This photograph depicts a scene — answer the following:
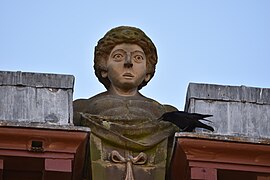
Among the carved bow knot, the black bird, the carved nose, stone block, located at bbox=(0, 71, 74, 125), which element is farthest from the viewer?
the carved nose

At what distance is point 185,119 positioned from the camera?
22.3m

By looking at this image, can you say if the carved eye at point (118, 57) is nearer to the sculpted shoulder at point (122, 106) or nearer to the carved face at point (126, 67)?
the carved face at point (126, 67)

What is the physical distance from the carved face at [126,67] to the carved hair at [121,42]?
0.08m

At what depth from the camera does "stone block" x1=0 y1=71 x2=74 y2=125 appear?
2167cm

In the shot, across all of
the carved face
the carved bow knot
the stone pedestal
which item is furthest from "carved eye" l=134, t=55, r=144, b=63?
the carved bow knot

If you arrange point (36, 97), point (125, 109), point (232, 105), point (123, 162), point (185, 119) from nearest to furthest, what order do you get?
point (36, 97), point (123, 162), point (185, 119), point (232, 105), point (125, 109)

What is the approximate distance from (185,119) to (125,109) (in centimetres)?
108

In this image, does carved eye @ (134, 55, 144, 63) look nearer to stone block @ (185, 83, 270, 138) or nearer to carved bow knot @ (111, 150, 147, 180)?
stone block @ (185, 83, 270, 138)

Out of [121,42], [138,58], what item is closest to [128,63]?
[138,58]

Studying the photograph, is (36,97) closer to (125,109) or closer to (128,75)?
(125,109)

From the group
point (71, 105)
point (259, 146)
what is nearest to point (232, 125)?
point (259, 146)

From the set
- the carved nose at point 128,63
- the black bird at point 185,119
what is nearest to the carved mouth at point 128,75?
the carved nose at point 128,63

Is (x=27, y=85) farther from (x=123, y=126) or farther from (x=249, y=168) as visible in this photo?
(x=249, y=168)

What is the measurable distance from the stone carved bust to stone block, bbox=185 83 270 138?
1.99 ft
